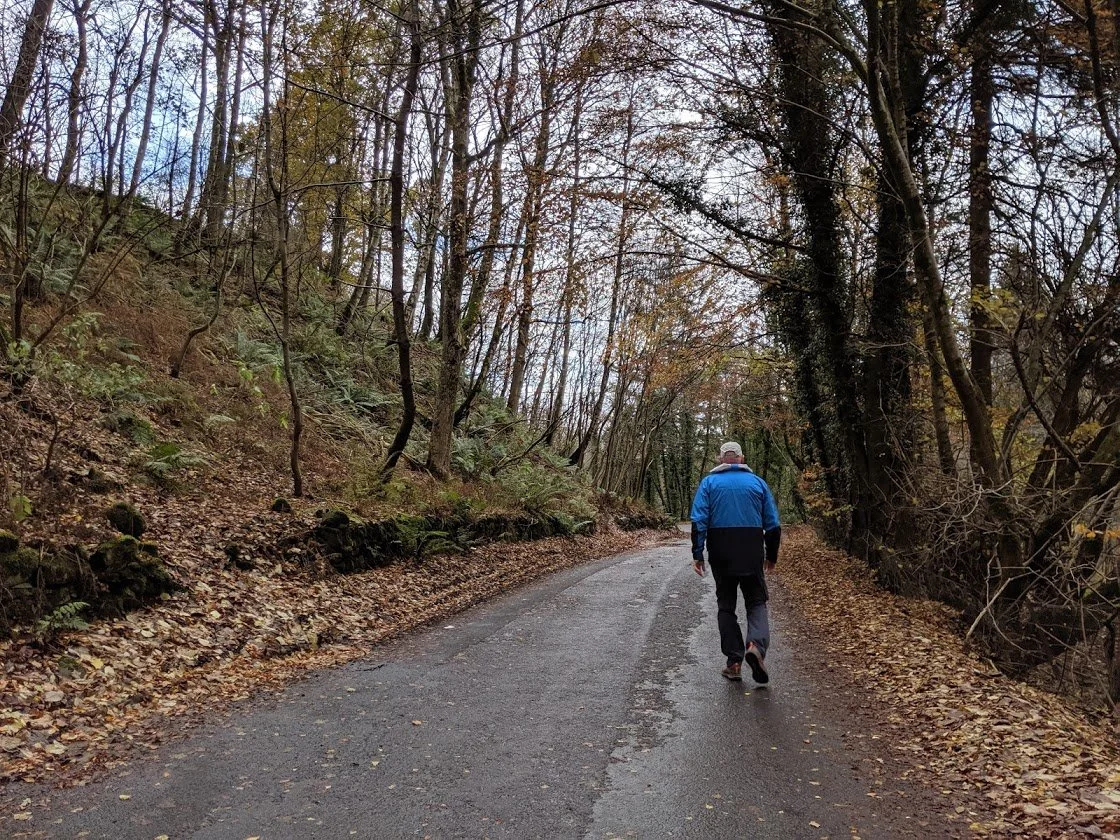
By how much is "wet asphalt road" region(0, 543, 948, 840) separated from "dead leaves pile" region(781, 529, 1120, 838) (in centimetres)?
46

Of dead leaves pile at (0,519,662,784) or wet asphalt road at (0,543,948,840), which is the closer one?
wet asphalt road at (0,543,948,840)

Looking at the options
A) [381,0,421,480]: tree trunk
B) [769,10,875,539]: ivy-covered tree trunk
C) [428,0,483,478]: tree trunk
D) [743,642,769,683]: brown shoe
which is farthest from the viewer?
[428,0,483,478]: tree trunk

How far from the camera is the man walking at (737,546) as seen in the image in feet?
21.7

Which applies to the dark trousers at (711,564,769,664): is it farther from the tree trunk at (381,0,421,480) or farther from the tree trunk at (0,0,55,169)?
the tree trunk at (0,0,55,169)

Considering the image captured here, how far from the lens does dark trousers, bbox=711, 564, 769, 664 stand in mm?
6594

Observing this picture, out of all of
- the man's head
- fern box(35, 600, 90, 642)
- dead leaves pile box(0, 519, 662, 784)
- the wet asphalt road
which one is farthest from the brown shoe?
fern box(35, 600, 90, 642)

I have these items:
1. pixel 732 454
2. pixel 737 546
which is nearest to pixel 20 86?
pixel 732 454

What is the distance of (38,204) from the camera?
12617mm

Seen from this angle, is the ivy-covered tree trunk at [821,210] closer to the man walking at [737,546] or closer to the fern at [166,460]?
the man walking at [737,546]

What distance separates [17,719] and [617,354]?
22608mm

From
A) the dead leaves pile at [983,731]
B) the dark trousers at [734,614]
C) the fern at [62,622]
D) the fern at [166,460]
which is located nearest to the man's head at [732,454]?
the dark trousers at [734,614]

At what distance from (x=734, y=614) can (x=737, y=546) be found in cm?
61

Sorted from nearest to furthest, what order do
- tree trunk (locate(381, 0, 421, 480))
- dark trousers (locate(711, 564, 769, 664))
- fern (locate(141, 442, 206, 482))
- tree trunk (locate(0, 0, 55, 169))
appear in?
dark trousers (locate(711, 564, 769, 664)), tree trunk (locate(0, 0, 55, 169)), fern (locate(141, 442, 206, 482)), tree trunk (locate(381, 0, 421, 480))

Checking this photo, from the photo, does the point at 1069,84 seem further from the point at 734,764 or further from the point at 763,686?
the point at 734,764
